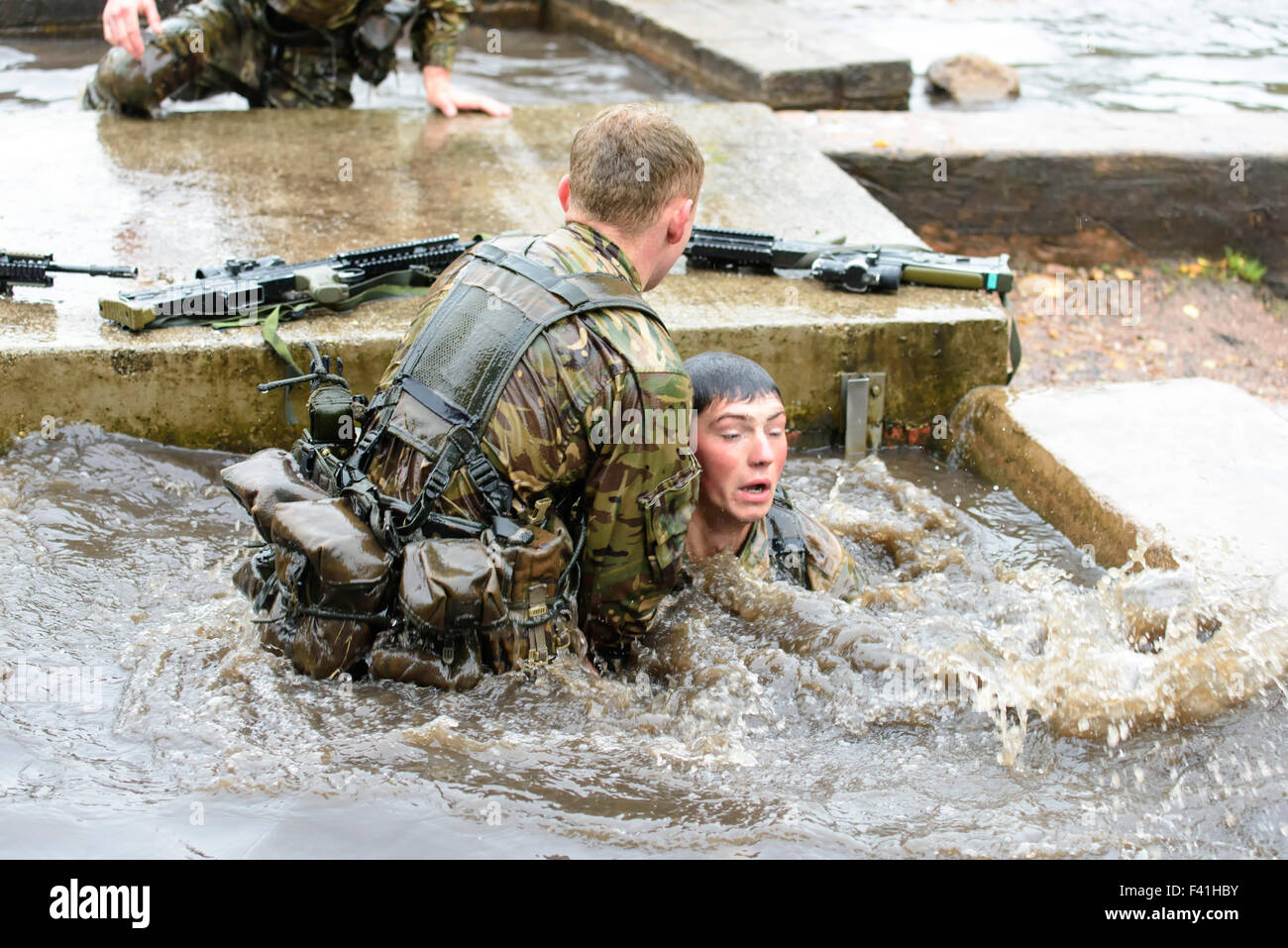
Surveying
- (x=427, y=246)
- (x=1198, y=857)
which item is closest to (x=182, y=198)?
(x=427, y=246)

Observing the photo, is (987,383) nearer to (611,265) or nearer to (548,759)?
(611,265)

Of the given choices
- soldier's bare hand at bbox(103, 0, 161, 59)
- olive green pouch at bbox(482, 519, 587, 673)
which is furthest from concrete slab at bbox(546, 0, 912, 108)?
olive green pouch at bbox(482, 519, 587, 673)

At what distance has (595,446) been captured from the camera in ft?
10.3

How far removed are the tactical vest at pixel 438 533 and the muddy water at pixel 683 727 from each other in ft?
0.37

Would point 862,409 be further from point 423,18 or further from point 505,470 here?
point 423,18

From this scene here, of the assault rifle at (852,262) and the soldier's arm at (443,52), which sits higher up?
the soldier's arm at (443,52)

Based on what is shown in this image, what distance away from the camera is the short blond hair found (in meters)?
3.19

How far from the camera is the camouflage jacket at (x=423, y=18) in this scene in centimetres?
696

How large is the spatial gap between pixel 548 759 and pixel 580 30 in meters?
9.36

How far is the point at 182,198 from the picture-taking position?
577cm

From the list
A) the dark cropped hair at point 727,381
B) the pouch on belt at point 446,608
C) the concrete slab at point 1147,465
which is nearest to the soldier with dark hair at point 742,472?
the dark cropped hair at point 727,381

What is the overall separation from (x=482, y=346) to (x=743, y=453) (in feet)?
2.99

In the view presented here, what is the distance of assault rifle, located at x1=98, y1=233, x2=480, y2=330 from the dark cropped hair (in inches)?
65.3

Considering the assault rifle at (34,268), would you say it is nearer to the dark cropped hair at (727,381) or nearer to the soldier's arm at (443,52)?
the dark cropped hair at (727,381)
